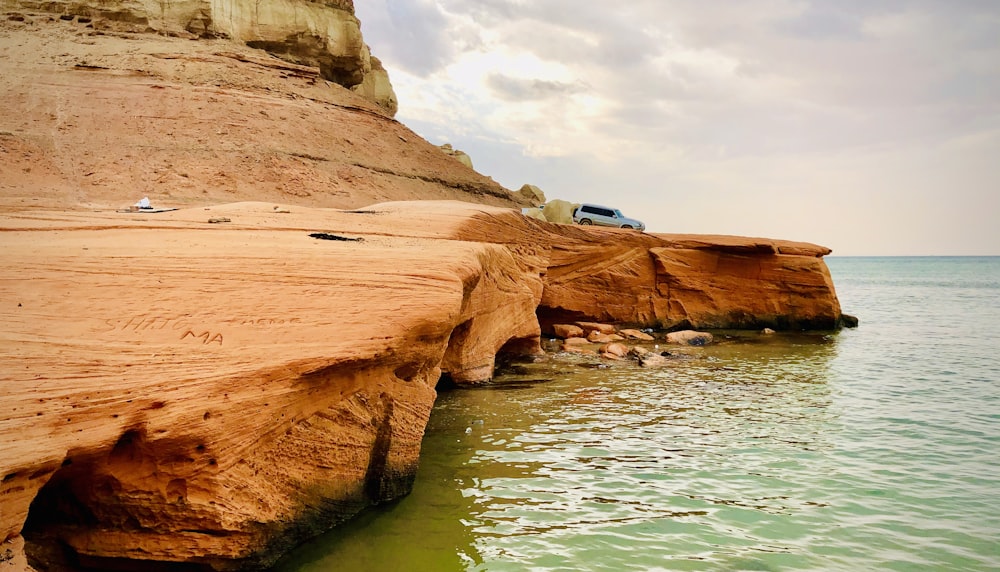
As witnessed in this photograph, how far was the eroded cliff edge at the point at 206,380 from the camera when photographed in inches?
159

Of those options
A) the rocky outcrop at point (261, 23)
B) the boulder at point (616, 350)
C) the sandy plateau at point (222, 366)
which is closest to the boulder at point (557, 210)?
the rocky outcrop at point (261, 23)

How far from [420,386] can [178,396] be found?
2591 millimetres

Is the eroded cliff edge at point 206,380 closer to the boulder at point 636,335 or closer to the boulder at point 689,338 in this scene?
the boulder at point 636,335

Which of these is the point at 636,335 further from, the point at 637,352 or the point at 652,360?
the point at 652,360

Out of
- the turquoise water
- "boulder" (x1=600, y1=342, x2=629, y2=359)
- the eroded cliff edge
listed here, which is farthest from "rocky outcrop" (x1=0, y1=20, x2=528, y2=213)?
the turquoise water

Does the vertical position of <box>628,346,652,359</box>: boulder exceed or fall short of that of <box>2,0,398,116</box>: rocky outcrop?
it falls short

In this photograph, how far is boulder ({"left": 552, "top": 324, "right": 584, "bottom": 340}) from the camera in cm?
1827

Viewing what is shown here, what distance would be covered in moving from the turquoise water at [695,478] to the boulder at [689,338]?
409 cm

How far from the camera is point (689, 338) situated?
17.7 meters

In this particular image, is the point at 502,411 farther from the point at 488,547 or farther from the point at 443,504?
the point at 488,547

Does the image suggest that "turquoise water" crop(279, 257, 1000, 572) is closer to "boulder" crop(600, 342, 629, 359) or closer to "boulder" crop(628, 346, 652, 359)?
"boulder" crop(628, 346, 652, 359)

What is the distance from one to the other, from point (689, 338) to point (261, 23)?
28.0 metres

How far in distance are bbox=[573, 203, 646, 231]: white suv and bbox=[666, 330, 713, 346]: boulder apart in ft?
34.6

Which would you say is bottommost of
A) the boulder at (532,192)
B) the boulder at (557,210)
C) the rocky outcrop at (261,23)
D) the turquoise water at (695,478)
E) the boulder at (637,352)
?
the turquoise water at (695,478)
